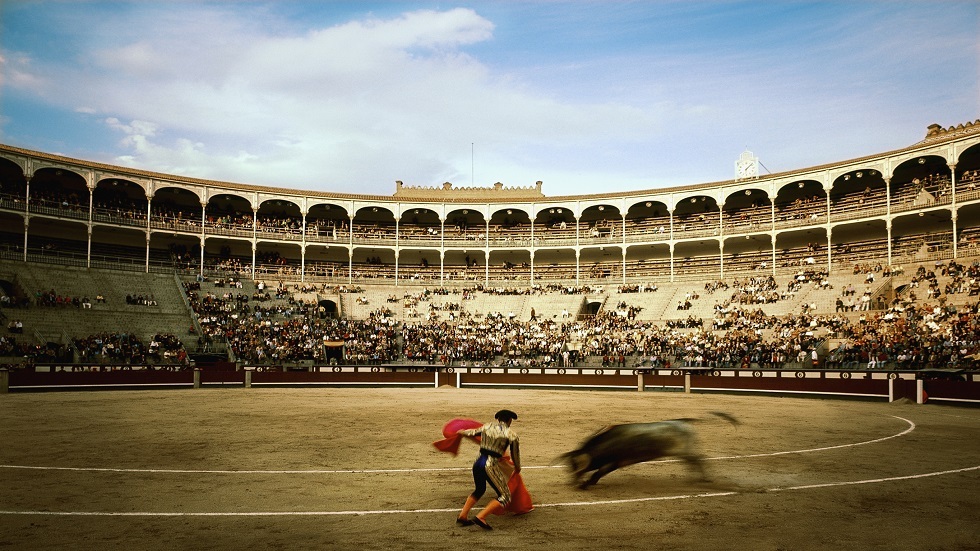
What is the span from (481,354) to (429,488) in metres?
32.1

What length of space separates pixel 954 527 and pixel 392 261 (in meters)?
53.6

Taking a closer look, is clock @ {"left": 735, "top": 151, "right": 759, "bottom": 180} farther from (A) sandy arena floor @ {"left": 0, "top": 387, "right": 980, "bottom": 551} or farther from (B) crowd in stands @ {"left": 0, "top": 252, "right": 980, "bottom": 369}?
(A) sandy arena floor @ {"left": 0, "top": 387, "right": 980, "bottom": 551}

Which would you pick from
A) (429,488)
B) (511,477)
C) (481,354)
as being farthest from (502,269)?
(511,477)

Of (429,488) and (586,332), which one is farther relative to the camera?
(586,332)

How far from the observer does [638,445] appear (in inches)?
343

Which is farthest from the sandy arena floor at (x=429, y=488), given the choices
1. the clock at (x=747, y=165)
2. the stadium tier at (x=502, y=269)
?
the clock at (x=747, y=165)

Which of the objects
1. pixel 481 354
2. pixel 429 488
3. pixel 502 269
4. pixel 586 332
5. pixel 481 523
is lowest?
pixel 481 354

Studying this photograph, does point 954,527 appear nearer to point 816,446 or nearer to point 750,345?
point 816,446

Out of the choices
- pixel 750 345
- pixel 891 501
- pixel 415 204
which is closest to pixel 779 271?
pixel 750 345

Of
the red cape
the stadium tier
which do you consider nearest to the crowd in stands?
the stadium tier

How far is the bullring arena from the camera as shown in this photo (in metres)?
8.03

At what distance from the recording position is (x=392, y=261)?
194 ft

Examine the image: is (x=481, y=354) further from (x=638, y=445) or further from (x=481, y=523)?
(x=481, y=523)

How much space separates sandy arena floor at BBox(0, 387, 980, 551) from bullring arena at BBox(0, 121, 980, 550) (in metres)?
0.07
